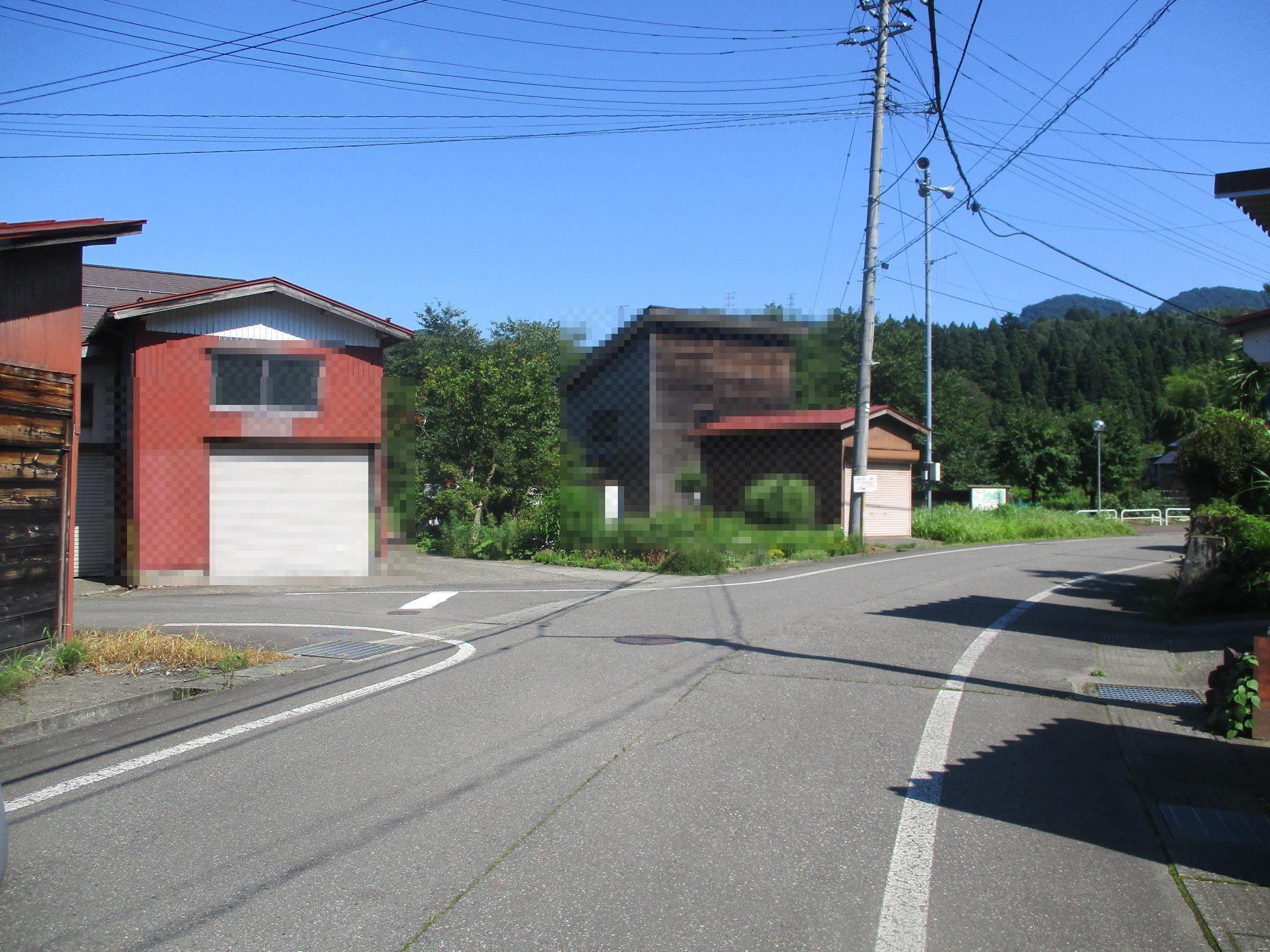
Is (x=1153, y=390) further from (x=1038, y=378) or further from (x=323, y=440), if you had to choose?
(x=323, y=440)

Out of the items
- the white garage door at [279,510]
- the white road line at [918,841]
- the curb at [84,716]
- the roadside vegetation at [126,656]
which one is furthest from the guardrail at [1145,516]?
the curb at [84,716]

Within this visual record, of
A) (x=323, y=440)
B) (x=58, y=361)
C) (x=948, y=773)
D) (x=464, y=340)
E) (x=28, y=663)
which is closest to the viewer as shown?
(x=948, y=773)

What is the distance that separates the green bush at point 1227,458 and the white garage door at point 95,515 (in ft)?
62.4

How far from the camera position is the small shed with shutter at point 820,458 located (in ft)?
79.2

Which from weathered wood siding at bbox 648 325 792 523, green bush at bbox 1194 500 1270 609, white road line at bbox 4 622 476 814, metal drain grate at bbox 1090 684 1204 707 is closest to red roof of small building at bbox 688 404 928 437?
weathered wood siding at bbox 648 325 792 523

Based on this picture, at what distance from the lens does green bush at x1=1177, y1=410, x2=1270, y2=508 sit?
12.7 meters

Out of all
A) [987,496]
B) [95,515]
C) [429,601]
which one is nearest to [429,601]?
[429,601]

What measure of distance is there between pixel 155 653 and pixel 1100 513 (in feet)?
126

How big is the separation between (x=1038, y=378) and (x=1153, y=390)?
33.7ft

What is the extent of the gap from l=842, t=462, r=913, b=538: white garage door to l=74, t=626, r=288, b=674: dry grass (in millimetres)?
21100

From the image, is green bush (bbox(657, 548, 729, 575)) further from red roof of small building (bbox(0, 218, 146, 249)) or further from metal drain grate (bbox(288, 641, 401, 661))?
red roof of small building (bbox(0, 218, 146, 249))

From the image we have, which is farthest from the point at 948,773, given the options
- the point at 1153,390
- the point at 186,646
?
the point at 1153,390

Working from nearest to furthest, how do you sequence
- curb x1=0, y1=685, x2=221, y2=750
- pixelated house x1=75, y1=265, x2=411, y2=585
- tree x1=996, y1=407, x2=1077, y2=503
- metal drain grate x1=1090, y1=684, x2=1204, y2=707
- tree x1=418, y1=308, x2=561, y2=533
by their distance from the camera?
curb x1=0, y1=685, x2=221, y2=750 → metal drain grate x1=1090, y1=684, x2=1204, y2=707 → pixelated house x1=75, y1=265, x2=411, y2=585 → tree x1=418, y1=308, x2=561, y2=533 → tree x1=996, y1=407, x2=1077, y2=503

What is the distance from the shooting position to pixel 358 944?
3480 mm
